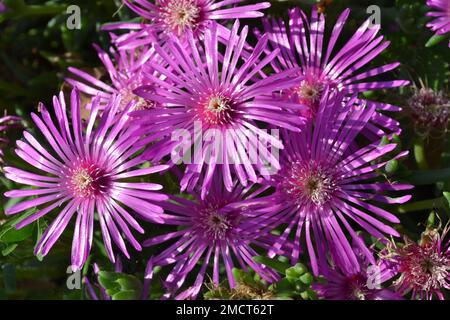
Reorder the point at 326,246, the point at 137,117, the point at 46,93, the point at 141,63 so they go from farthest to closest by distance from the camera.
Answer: the point at 46,93, the point at 141,63, the point at 326,246, the point at 137,117

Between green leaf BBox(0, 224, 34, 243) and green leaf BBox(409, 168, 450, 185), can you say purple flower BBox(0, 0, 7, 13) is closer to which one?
green leaf BBox(0, 224, 34, 243)

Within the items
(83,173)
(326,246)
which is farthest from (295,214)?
(83,173)

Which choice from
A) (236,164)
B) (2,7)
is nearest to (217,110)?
(236,164)

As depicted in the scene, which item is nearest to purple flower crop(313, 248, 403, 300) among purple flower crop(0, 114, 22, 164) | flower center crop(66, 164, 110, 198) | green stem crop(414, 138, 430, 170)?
green stem crop(414, 138, 430, 170)

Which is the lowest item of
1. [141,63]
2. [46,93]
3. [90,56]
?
[141,63]

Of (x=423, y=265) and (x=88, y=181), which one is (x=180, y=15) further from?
(x=423, y=265)

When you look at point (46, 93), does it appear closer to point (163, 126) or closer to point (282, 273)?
point (163, 126)
